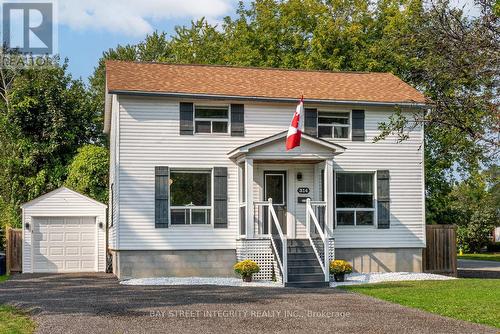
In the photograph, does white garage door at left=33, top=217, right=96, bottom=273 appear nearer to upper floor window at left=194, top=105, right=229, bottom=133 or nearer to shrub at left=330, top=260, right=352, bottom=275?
upper floor window at left=194, top=105, right=229, bottom=133

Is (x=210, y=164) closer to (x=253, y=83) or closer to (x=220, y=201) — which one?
(x=220, y=201)

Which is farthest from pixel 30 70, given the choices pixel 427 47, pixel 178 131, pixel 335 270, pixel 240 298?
pixel 427 47

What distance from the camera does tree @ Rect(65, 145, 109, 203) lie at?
96.3ft

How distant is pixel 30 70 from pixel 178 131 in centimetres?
1861

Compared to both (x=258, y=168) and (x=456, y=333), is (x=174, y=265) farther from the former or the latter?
(x=456, y=333)

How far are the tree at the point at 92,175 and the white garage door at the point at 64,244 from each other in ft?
17.1

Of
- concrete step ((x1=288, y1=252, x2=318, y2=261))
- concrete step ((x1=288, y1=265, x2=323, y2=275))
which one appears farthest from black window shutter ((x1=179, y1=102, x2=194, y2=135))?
concrete step ((x1=288, y1=265, x2=323, y2=275))

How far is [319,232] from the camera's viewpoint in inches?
755

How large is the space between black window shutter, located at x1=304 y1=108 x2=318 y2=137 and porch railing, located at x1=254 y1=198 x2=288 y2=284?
2820 mm

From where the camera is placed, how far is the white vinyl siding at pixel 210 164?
20500 mm

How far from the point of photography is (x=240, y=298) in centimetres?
1469

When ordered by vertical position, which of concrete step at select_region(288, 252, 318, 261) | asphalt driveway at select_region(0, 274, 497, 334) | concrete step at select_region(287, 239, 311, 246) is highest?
concrete step at select_region(287, 239, 311, 246)

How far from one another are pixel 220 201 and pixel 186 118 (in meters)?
2.62

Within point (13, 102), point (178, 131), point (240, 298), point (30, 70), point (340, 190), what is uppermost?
point (30, 70)
